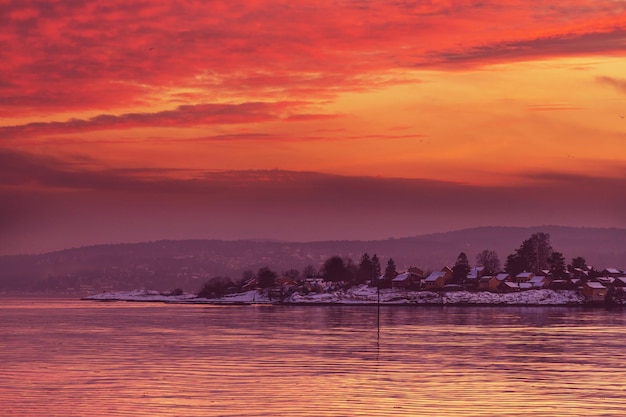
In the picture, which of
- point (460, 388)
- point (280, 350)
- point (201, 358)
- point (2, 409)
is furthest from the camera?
point (280, 350)

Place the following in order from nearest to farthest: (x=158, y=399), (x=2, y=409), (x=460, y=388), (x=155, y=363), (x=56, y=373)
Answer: (x=2, y=409), (x=158, y=399), (x=460, y=388), (x=56, y=373), (x=155, y=363)

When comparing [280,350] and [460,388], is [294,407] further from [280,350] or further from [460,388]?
[280,350]

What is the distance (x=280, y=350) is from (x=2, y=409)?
3157 cm

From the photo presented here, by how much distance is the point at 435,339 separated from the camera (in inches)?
3226

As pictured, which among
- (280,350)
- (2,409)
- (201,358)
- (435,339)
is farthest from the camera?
(435,339)

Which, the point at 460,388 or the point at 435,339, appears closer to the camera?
the point at 460,388

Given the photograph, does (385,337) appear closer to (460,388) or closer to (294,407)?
(460,388)

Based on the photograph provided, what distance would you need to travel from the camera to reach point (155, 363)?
187 feet

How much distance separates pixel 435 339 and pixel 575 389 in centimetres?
3743

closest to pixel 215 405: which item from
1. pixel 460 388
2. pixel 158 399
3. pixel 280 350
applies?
pixel 158 399

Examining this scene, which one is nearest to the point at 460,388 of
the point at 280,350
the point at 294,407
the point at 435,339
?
the point at 294,407

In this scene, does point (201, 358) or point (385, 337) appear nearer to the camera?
point (201, 358)

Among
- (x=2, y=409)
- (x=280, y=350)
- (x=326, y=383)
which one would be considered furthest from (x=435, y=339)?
(x=2, y=409)

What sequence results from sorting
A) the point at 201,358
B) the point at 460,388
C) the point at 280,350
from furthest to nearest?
the point at 280,350
the point at 201,358
the point at 460,388
